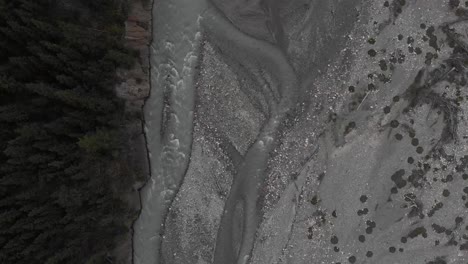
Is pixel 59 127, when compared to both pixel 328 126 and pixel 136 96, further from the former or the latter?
pixel 328 126

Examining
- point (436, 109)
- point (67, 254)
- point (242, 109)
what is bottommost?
point (67, 254)

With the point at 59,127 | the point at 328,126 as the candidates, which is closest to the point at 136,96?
the point at 59,127

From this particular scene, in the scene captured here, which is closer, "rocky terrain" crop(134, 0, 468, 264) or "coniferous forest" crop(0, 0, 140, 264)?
"coniferous forest" crop(0, 0, 140, 264)

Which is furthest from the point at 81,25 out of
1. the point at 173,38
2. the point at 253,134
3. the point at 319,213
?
the point at 319,213

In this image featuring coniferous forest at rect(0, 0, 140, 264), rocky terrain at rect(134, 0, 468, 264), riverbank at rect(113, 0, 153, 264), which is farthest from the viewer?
rocky terrain at rect(134, 0, 468, 264)

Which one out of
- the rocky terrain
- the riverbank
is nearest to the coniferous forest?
the riverbank

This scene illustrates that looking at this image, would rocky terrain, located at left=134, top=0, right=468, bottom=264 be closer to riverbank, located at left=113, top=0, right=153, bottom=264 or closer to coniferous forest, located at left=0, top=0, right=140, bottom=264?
riverbank, located at left=113, top=0, right=153, bottom=264

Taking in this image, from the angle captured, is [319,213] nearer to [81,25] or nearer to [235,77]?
[235,77]

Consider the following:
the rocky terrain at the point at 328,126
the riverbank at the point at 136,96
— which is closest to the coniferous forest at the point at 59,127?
the riverbank at the point at 136,96

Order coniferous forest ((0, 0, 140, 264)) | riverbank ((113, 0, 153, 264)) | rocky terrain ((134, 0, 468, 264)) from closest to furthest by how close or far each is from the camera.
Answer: coniferous forest ((0, 0, 140, 264)), riverbank ((113, 0, 153, 264)), rocky terrain ((134, 0, 468, 264))
